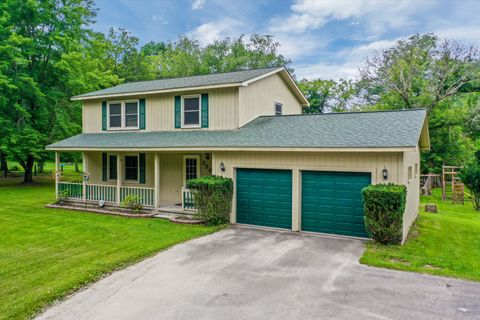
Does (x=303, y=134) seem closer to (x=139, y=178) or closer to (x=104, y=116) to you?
(x=139, y=178)

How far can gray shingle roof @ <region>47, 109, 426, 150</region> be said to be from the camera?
9.20m

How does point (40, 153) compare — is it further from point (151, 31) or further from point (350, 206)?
point (151, 31)

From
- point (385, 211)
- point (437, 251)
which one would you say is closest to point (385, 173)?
point (385, 211)

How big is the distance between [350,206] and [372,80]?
19707 millimetres

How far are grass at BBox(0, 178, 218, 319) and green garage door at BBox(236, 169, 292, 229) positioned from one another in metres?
1.52

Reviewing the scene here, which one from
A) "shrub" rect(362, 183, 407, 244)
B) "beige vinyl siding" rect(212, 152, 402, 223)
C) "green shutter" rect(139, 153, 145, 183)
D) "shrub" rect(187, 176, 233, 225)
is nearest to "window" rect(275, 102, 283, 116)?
"beige vinyl siding" rect(212, 152, 402, 223)

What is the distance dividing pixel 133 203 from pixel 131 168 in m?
2.85

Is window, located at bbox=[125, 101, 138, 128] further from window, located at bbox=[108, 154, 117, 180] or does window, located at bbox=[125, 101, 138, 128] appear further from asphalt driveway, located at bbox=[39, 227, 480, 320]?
asphalt driveway, located at bbox=[39, 227, 480, 320]

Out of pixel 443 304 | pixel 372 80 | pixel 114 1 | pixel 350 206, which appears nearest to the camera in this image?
pixel 443 304

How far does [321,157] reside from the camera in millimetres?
9750

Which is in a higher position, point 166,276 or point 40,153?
point 40,153

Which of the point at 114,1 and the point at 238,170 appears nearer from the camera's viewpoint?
the point at 238,170

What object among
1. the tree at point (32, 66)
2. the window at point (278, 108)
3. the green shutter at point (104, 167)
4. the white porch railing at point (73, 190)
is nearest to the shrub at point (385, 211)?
the window at point (278, 108)

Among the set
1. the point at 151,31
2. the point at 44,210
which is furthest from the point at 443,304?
the point at 151,31
